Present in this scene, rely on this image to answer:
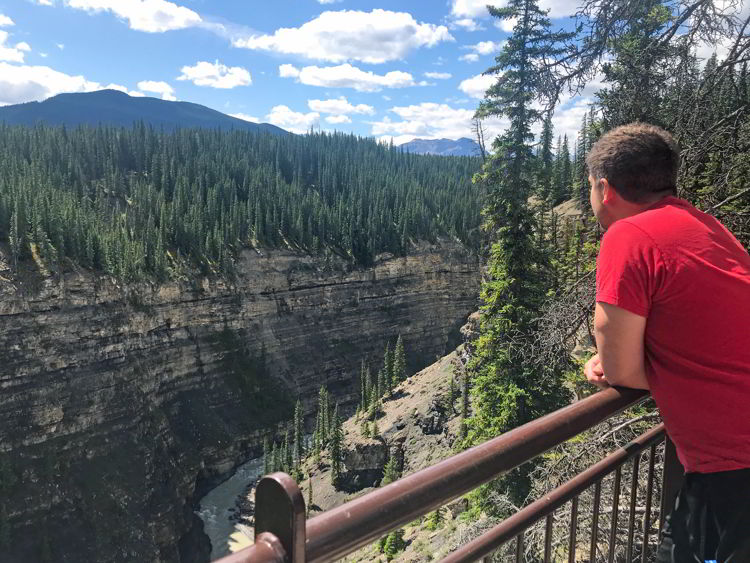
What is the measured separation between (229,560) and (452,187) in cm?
12425

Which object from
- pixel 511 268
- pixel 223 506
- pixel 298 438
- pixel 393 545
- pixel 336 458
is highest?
pixel 511 268

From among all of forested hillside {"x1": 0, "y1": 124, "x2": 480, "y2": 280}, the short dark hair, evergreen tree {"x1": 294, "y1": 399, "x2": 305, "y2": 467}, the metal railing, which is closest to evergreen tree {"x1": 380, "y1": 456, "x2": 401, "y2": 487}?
evergreen tree {"x1": 294, "y1": 399, "x2": 305, "y2": 467}

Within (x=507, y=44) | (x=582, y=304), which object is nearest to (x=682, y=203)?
(x=582, y=304)

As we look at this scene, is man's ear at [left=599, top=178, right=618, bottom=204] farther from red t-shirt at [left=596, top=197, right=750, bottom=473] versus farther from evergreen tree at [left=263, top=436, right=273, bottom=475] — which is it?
evergreen tree at [left=263, top=436, right=273, bottom=475]

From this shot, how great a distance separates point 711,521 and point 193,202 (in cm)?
9475

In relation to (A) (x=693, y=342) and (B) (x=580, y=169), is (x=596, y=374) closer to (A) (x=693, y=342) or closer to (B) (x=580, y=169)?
(A) (x=693, y=342)

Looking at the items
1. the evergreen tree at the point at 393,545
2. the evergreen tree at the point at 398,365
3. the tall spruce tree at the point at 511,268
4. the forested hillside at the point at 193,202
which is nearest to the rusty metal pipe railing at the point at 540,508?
the tall spruce tree at the point at 511,268

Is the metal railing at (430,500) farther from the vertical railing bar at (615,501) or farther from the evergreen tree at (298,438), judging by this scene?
the evergreen tree at (298,438)

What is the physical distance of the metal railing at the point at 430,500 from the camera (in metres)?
1.69

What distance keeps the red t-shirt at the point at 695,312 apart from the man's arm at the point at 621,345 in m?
0.07

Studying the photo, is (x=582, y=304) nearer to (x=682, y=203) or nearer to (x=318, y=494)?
(x=682, y=203)

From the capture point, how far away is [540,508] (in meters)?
2.73

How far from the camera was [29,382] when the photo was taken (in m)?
50.3

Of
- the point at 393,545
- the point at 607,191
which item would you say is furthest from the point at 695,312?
the point at 393,545
